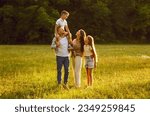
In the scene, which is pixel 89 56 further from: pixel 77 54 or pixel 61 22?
pixel 61 22

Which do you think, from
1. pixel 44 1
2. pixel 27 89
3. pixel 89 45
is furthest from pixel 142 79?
pixel 44 1

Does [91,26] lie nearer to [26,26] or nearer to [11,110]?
[26,26]

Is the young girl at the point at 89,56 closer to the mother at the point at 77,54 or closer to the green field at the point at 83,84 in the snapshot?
the mother at the point at 77,54

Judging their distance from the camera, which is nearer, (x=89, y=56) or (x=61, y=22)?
(x=61, y=22)

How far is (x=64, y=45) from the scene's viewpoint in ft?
31.0

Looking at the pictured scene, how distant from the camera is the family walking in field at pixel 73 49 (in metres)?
9.41

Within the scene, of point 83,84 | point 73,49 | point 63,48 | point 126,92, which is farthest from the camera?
point 83,84

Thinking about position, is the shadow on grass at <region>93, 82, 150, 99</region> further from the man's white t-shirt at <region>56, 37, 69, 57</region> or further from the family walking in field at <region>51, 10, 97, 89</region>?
the man's white t-shirt at <region>56, 37, 69, 57</region>

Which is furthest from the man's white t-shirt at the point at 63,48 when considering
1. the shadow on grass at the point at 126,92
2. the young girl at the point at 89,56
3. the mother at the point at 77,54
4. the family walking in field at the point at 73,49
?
the shadow on grass at the point at 126,92

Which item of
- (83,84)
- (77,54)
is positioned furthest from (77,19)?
(77,54)

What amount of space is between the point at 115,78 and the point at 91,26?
28.7 feet

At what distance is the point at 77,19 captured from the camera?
21.0 m

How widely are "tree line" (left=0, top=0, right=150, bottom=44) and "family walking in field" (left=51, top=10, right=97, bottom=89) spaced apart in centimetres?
923

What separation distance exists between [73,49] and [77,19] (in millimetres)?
11500
